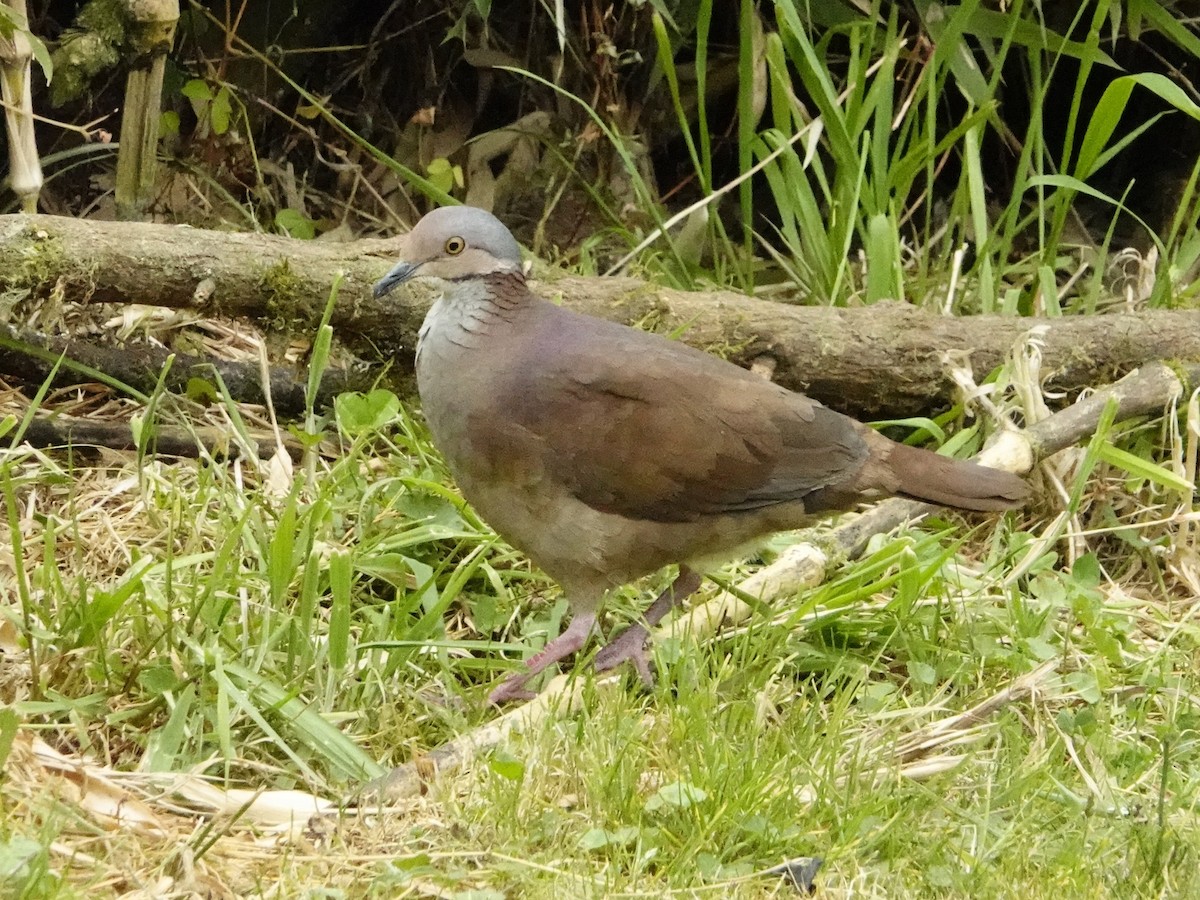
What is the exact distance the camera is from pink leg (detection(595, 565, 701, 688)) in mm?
2607

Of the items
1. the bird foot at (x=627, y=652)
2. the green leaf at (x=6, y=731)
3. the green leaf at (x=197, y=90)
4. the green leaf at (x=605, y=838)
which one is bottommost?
the bird foot at (x=627, y=652)

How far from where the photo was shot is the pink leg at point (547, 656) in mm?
2496

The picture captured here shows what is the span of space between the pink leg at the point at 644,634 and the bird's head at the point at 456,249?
75 cm

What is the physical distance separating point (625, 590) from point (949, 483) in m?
0.76

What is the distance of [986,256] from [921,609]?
61.6 inches

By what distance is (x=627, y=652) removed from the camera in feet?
8.73

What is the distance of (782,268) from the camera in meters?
4.50

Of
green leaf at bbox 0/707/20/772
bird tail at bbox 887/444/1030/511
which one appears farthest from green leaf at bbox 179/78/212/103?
green leaf at bbox 0/707/20/772

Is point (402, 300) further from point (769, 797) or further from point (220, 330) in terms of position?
point (769, 797)

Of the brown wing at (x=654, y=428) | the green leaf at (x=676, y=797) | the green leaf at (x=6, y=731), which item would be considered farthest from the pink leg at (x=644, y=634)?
the green leaf at (x=6, y=731)

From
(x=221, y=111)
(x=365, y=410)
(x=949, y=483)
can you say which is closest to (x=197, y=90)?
(x=221, y=111)

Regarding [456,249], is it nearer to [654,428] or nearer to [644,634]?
[654,428]

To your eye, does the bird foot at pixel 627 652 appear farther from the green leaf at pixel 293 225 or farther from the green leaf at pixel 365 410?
the green leaf at pixel 293 225

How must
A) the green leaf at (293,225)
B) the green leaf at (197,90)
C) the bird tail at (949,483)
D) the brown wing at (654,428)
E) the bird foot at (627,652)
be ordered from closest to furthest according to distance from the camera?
the brown wing at (654,428)
the bird foot at (627,652)
the bird tail at (949,483)
the green leaf at (197,90)
the green leaf at (293,225)
